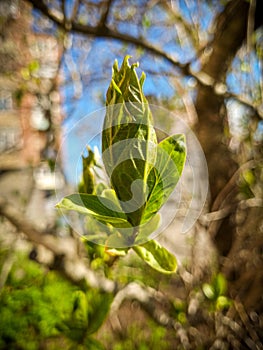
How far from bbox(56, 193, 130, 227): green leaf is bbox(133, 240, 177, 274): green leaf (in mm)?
42

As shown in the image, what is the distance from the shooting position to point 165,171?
277 mm

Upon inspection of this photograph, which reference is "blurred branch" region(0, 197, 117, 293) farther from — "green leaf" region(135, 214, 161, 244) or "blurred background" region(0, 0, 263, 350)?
"green leaf" region(135, 214, 161, 244)

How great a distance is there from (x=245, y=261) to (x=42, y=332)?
0.85m

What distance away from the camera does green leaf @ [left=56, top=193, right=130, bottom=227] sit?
253mm

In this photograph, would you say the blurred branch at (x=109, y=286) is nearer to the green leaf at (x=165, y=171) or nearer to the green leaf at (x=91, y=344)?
the green leaf at (x=91, y=344)

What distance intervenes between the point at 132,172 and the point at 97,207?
0.05 m

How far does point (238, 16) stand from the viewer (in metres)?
1.52

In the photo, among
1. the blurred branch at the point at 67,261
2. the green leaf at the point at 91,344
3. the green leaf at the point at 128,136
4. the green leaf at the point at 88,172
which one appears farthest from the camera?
the blurred branch at the point at 67,261

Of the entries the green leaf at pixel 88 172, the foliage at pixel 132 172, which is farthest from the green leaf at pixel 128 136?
the green leaf at pixel 88 172

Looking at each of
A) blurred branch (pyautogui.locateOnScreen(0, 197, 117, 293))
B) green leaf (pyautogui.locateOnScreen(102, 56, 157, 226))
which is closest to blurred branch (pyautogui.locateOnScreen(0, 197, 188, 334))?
blurred branch (pyautogui.locateOnScreen(0, 197, 117, 293))

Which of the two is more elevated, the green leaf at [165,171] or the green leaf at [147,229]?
the green leaf at [165,171]

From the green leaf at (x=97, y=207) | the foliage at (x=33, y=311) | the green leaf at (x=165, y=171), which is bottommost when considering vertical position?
the foliage at (x=33, y=311)

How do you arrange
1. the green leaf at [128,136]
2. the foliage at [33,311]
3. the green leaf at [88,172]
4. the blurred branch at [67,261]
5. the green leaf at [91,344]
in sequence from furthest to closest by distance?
the foliage at [33,311], the blurred branch at [67,261], the green leaf at [91,344], the green leaf at [88,172], the green leaf at [128,136]

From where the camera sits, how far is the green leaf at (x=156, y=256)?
0.32 meters
